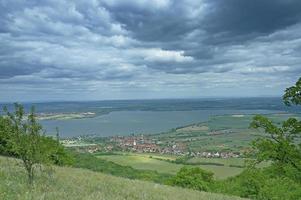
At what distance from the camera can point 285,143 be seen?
765 inches

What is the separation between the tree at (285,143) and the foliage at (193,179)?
33.0 metres

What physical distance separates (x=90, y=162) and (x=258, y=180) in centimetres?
→ 3922

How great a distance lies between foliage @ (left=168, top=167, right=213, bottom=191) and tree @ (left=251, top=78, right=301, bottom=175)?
3295 centimetres

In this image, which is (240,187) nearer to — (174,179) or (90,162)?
(174,179)

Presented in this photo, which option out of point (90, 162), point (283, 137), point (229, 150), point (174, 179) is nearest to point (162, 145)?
point (229, 150)

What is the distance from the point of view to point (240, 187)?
4994 cm

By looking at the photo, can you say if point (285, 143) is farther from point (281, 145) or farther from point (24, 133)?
point (24, 133)

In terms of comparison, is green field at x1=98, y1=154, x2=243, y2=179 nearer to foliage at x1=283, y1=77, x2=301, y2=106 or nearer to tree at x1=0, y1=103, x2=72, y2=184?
foliage at x1=283, y1=77, x2=301, y2=106

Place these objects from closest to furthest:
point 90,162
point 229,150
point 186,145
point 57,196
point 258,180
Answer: point 57,196, point 258,180, point 90,162, point 229,150, point 186,145

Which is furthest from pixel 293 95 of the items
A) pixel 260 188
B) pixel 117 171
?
pixel 117 171

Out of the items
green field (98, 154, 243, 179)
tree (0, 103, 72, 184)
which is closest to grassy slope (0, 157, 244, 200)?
tree (0, 103, 72, 184)

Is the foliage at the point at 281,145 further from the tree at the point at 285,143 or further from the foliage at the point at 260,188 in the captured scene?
A: the foliage at the point at 260,188

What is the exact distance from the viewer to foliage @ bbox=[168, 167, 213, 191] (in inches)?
2075

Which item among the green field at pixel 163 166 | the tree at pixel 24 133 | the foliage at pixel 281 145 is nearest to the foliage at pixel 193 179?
the green field at pixel 163 166
